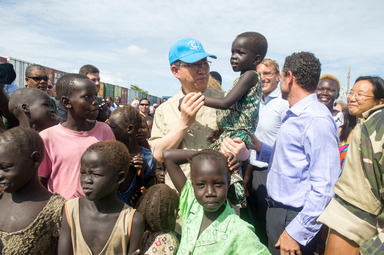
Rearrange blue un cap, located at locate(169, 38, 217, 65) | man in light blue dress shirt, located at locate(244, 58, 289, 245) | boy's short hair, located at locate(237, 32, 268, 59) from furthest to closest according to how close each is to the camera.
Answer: man in light blue dress shirt, located at locate(244, 58, 289, 245), boy's short hair, located at locate(237, 32, 268, 59), blue un cap, located at locate(169, 38, 217, 65)

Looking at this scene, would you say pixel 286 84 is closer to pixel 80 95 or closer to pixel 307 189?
pixel 307 189

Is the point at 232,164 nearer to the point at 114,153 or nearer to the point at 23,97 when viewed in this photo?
the point at 114,153

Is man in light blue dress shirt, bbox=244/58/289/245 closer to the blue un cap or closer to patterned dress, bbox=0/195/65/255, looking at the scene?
the blue un cap

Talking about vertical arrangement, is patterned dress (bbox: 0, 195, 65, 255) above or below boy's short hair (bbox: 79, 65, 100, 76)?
below

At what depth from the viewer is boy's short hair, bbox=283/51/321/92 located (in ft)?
8.06

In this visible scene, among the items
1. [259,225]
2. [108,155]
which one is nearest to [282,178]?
[108,155]

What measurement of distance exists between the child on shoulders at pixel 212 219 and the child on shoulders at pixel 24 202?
3.15 ft

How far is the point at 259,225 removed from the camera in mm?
4039

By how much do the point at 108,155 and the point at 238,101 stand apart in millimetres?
1197

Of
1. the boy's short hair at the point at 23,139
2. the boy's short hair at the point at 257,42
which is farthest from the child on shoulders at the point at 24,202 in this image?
the boy's short hair at the point at 257,42

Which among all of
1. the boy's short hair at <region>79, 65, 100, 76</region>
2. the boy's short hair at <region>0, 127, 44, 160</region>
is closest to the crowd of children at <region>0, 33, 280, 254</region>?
the boy's short hair at <region>0, 127, 44, 160</region>

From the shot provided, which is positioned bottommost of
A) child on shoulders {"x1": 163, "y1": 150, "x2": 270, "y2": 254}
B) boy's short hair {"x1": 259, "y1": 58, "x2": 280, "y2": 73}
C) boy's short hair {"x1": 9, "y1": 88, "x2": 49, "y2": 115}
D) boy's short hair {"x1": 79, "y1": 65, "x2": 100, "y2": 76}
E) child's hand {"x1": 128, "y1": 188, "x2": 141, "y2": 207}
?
child's hand {"x1": 128, "y1": 188, "x2": 141, "y2": 207}

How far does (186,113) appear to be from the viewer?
2.23 meters

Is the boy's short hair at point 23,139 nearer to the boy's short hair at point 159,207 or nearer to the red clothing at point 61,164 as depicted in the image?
the red clothing at point 61,164
